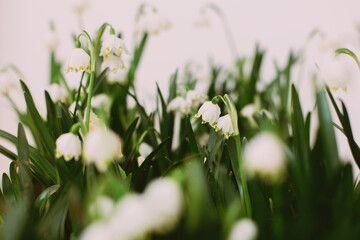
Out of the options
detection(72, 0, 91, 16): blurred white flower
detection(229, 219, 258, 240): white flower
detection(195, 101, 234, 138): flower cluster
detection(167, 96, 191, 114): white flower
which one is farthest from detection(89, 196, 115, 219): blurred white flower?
detection(72, 0, 91, 16): blurred white flower

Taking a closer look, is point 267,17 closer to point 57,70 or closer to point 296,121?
point 57,70

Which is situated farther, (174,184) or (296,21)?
(296,21)

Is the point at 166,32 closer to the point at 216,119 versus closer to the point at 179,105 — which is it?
the point at 179,105

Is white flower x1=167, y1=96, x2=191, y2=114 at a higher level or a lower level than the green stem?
higher

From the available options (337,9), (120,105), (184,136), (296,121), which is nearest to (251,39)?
(337,9)

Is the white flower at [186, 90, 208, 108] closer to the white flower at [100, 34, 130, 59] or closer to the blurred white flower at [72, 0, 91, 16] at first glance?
the white flower at [100, 34, 130, 59]
